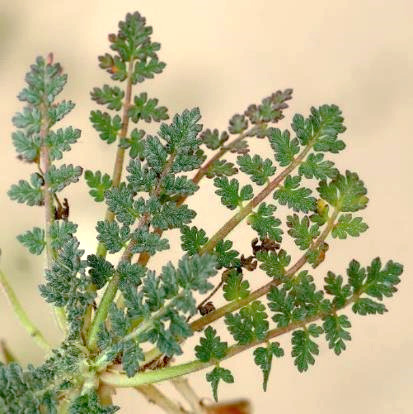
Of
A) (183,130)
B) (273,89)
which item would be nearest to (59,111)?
(183,130)

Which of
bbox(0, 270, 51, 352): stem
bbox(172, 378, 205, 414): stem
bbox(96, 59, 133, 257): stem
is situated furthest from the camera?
bbox(172, 378, 205, 414): stem

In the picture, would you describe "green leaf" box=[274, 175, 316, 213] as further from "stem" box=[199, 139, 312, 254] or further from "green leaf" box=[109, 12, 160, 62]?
"green leaf" box=[109, 12, 160, 62]

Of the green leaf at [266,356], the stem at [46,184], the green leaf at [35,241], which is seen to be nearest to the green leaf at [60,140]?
the stem at [46,184]

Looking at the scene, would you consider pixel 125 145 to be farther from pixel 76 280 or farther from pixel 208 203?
pixel 208 203

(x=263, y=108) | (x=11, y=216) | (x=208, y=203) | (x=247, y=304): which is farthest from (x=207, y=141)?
(x=11, y=216)

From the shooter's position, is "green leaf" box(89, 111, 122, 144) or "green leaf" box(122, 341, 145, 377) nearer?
"green leaf" box(122, 341, 145, 377)

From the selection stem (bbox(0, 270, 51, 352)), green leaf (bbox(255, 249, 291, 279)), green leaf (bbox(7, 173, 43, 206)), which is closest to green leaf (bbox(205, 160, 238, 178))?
green leaf (bbox(255, 249, 291, 279))
